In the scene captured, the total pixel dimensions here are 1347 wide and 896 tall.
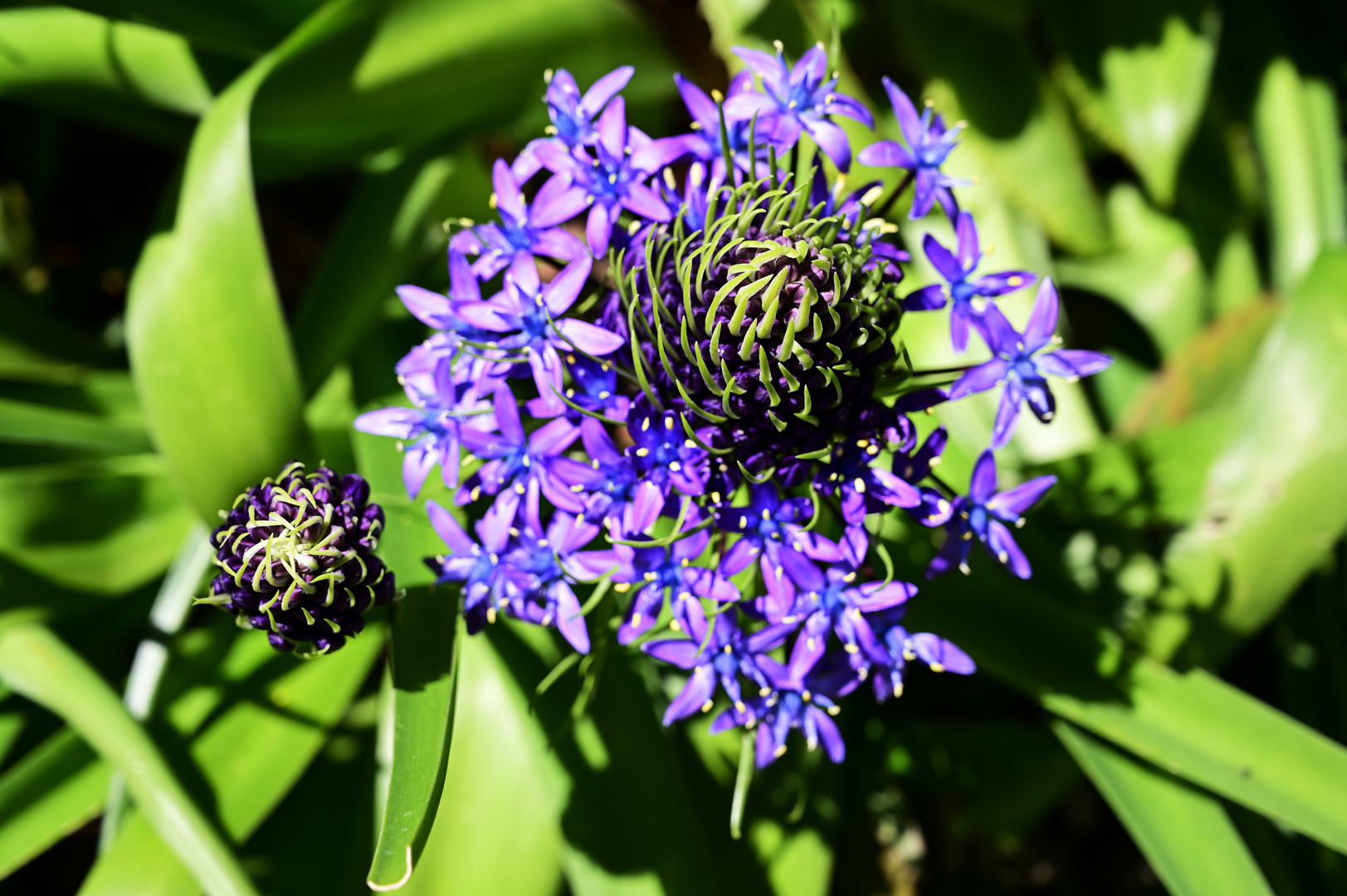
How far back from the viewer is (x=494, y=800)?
152 centimetres

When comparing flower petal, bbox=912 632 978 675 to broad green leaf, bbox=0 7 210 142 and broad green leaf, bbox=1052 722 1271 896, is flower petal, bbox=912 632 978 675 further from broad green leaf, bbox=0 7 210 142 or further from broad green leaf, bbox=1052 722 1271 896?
broad green leaf, bbox=0 7 210 142

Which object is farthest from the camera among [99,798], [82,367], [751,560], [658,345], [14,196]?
[14,196]

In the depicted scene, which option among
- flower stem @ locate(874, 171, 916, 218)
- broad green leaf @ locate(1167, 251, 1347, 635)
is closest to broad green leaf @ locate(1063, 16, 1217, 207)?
broad green leaf @ locate(1167, 251, 1347, 635)

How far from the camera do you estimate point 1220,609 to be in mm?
1724

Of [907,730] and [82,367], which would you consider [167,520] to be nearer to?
[82,367]

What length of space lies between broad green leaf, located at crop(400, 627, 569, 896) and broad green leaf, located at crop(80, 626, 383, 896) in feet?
0.83

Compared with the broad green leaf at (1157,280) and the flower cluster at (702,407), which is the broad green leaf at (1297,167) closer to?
the broad green leaf at (1157,280)

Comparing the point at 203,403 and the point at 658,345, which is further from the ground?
the point at 658,345

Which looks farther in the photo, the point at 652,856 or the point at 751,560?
the point at 652,856

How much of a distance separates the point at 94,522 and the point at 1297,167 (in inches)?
102

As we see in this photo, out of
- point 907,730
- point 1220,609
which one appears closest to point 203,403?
A: point 907,730

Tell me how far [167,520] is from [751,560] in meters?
1.18

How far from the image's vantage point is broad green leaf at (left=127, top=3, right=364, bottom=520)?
142cm

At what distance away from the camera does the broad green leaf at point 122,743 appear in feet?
4.27
